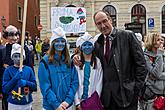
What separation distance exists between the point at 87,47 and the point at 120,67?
0.58 metres

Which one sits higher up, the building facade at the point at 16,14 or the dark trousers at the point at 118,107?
the building facade at the point at 16,14

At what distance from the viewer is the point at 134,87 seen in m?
4.61

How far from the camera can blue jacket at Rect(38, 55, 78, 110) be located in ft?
15.6

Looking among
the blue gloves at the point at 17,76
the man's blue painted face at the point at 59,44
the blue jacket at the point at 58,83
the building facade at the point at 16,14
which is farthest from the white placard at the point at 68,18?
the building facade at the point at 16,14


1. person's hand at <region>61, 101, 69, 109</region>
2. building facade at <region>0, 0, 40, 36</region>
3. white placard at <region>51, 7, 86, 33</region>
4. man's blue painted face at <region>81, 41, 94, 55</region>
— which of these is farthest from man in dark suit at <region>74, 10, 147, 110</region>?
building facade at <region>0, 0, 40, 36</region>

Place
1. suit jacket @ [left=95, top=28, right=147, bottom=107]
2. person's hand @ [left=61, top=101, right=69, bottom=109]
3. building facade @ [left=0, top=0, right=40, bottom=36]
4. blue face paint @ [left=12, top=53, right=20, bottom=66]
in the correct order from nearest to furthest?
1. suit jacket @ [left=95, top=28, right=147, bottom=107]
2. person's hand @ [left=61, top=101, right=69, bottom=109]
3. blue face paint @ [left=12, top=53, right=20, bottom=66]
4. building facade @ [left=0, top=0, right=40, bottom=36]

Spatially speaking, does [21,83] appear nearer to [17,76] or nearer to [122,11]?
[17,76]

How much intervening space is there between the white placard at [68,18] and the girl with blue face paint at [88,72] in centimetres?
553

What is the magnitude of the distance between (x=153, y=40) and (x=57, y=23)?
477 centimetres

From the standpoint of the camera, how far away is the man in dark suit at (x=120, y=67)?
4.58 metres

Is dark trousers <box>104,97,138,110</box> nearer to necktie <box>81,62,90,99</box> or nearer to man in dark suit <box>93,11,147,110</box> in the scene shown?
man in dark suit <box>93,11,147,110</box>

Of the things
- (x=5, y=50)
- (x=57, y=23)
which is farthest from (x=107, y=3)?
(x=5, y=50)

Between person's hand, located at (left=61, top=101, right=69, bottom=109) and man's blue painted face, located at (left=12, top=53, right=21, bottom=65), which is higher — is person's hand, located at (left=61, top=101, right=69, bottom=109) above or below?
below

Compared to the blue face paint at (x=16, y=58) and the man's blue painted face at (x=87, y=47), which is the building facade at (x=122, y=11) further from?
the man's blue painted face at (x=87, y=47)
